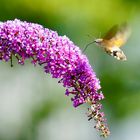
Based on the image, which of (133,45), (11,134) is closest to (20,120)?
(11,134)

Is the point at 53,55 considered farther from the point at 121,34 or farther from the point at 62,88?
the point at 62,88

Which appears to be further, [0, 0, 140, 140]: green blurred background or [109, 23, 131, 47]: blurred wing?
[0, 0, 140, 140]: green blurred background

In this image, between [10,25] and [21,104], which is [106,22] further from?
[10,25]

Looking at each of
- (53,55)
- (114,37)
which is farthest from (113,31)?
(53,55)

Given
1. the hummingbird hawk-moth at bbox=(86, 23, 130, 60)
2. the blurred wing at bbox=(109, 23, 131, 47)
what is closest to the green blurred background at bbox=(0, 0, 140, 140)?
the hummingbird hawk-moth at bbox=(86, 23, 130, 60)

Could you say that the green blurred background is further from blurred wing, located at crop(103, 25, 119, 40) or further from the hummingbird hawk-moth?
blurred wing, located at crop(103, 25, 119, 40)

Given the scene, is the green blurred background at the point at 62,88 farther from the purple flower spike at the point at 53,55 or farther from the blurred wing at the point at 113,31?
the blurred wing at the point at 113,31
